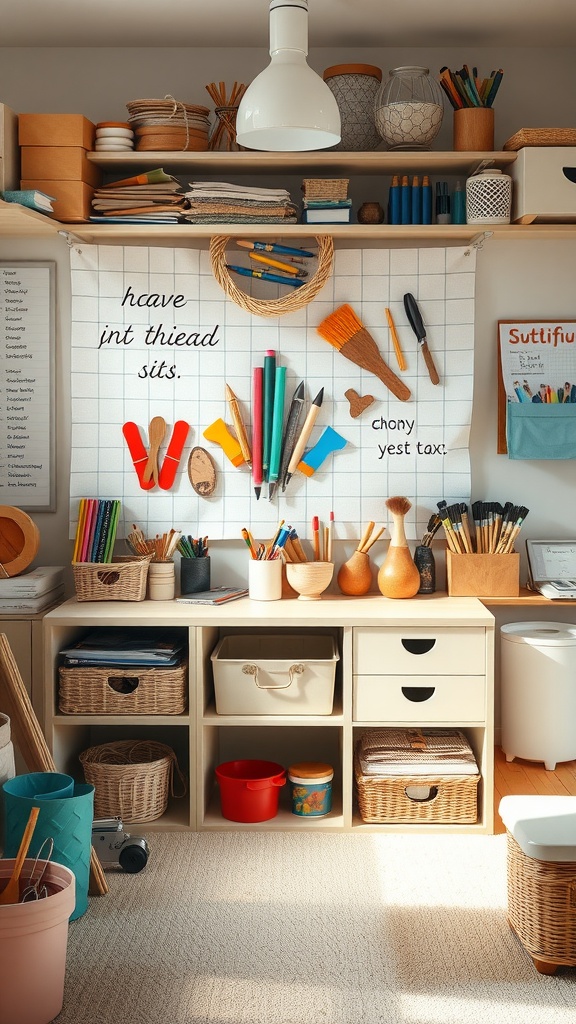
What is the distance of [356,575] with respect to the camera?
3697 millimetres

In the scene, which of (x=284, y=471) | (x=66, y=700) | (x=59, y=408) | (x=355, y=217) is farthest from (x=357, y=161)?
(x=66, y=700)

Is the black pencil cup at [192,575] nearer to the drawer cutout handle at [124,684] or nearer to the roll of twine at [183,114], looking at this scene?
the drawer cutout handle at [124,684]

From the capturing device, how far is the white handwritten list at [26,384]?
3807mm

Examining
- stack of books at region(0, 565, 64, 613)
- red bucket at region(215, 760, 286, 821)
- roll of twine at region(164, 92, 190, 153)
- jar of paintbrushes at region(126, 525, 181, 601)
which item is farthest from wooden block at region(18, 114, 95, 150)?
red bucket at region(215, 760, 286, 821)

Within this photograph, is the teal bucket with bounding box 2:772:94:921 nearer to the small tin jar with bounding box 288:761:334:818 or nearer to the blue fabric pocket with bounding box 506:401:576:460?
the small tin jar with bounding box 288:761:334:818

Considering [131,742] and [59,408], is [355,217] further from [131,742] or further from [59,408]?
[131,742]

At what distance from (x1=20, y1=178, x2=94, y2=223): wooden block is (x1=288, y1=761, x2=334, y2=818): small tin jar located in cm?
204

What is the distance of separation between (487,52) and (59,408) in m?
2.06

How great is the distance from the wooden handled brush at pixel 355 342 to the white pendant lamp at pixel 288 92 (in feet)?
3.71

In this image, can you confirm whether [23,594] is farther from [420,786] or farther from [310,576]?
[420,786]

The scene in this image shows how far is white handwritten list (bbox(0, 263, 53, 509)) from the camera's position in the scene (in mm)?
3807

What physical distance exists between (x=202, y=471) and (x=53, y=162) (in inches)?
46.9

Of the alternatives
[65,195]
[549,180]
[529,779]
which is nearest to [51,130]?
[65,195]

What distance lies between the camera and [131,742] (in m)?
3.71
